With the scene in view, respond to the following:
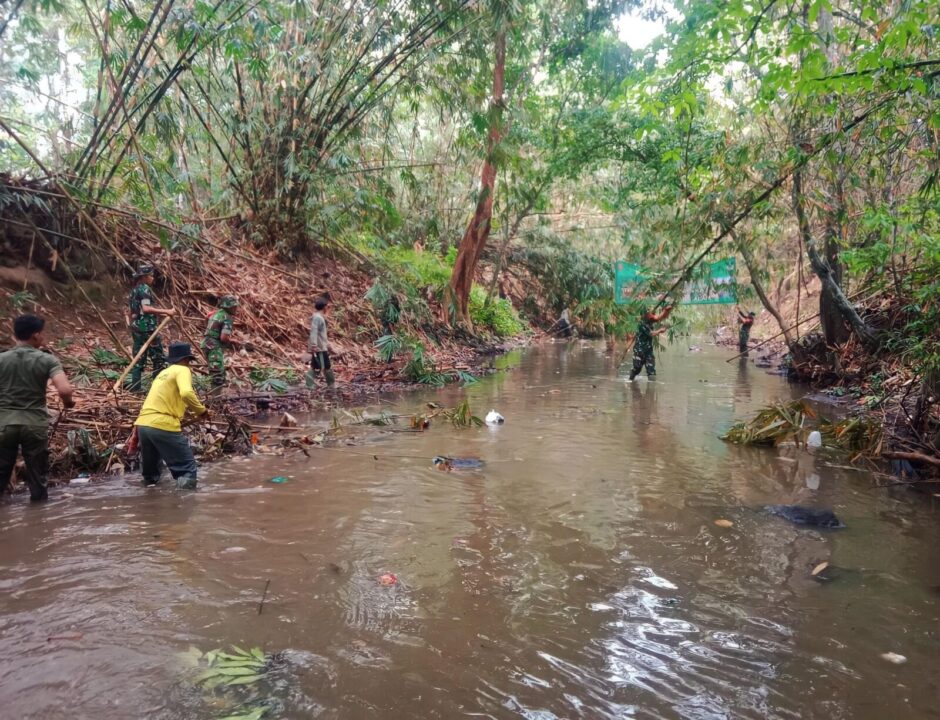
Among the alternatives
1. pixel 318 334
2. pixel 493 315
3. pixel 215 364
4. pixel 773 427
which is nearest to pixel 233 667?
pixel 773 427

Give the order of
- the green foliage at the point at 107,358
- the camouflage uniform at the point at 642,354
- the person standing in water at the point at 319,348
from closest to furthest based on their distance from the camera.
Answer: the green foliage at the point at 107,358 < the person standing in water at the point at 319,348 < the camouflage uniform at the point at 642,354

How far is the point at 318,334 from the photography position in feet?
35.0

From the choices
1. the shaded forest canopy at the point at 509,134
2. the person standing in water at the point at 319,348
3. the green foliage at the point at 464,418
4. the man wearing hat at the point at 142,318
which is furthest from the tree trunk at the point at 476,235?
the man wearing hat at the point at 142,318

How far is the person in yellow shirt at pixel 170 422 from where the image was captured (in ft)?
18.1

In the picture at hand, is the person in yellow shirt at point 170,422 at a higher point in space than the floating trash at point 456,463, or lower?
A: higher

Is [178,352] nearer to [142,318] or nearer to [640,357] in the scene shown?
[142,318]

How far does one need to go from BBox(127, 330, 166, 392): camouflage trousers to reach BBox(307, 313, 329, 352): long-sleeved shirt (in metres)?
2.42

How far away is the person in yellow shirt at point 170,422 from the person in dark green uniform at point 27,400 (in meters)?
0.66

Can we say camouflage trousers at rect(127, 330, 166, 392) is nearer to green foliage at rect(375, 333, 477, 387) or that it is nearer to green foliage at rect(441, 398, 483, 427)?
green foliage at rect(441, 398, 483, 427)

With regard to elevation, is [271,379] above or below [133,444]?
above

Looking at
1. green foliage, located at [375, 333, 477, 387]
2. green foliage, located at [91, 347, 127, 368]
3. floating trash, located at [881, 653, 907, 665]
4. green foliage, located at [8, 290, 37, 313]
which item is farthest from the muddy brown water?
green foliage, located at [375, 333, 477, 387]

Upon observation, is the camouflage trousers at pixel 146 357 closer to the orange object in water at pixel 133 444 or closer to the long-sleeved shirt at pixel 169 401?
the orange object in water at pixel 133 444

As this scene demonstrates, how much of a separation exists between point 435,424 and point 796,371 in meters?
8.92

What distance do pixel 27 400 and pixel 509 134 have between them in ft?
40.1
